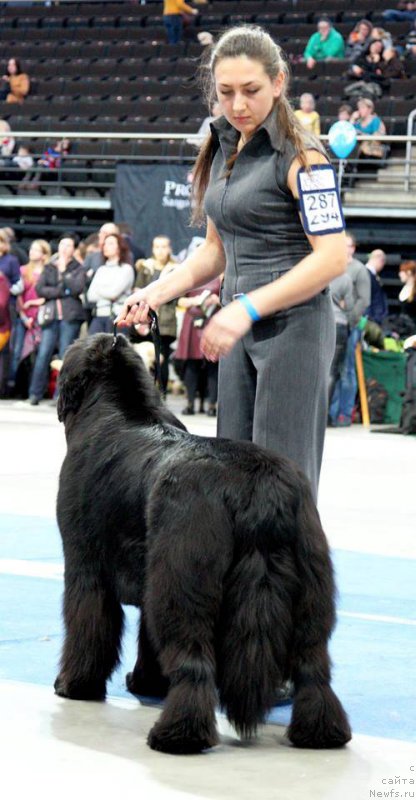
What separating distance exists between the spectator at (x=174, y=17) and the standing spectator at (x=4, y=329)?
1011 cm

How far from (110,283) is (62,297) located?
94 centimetres

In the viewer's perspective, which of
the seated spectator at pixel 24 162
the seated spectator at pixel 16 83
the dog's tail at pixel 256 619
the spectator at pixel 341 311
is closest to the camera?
the dog's tail at pixel 256 619

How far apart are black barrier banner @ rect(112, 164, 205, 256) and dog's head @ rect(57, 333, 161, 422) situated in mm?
12379

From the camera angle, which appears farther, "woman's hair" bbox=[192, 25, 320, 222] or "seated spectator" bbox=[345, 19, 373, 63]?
"seated spectator" bbox=[345, 19, 373, 63]

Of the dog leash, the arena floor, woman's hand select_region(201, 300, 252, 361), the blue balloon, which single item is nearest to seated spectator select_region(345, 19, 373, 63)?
the blue balloon

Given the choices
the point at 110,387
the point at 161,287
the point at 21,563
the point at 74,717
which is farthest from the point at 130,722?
the point at 21,563

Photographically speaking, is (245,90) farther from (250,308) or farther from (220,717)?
(220,717)

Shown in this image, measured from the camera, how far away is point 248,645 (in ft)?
10.1

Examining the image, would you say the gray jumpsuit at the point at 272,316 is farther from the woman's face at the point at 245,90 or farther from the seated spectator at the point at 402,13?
the seated spectator at the point at 402,13

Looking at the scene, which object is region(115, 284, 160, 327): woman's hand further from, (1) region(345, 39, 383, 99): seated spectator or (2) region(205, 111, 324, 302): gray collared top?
(1) region(345, 39, 383, 99): seated spectator

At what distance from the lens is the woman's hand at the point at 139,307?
371cm

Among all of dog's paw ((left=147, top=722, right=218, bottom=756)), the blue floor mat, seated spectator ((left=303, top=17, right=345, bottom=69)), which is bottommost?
the blue floor mat

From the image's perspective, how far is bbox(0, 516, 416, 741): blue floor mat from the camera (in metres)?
3.71

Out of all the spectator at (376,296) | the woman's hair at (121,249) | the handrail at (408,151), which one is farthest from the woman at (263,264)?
the handrail at (408,151)
